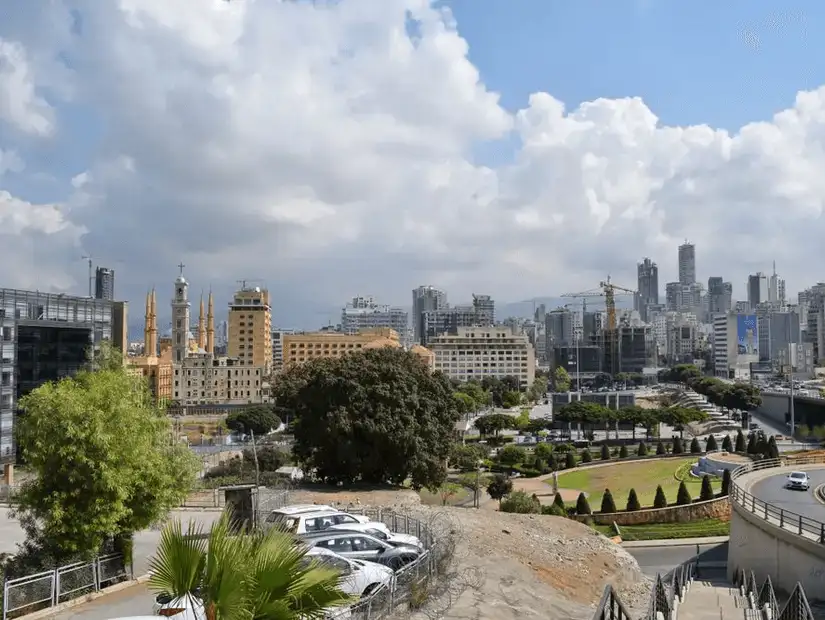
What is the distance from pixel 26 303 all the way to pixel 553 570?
2106 inches

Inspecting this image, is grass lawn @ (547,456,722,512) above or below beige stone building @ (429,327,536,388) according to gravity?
below

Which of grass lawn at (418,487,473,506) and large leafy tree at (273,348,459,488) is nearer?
large leafy tree at (273,348,459,488)

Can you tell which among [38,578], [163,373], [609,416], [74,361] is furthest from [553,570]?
[163,373]

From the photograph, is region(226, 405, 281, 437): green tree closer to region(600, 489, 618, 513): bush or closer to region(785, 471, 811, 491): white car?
region(600, 489, 618, 513): bush

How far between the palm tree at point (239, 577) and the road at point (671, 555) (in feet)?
86.5

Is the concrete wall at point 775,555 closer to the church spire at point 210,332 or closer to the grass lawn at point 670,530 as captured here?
the grass lawn at point 670,530

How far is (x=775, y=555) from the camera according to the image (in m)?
23.5

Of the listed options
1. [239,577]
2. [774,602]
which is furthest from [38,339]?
[239,577]

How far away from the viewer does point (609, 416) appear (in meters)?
84.3

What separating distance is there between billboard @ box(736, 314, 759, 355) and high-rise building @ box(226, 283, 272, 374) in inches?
4865

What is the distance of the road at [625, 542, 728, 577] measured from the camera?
3173 cm

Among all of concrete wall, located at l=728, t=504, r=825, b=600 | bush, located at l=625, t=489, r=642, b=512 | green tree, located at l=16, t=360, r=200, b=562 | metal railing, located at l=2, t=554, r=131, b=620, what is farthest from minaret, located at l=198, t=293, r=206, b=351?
metal railing, located at l=2, t=554, r=131, b=620

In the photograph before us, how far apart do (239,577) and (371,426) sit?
27.2 metres

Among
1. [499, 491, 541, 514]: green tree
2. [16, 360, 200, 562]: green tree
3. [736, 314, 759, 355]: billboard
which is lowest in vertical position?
[499, 491, 541, 514]: green tree
